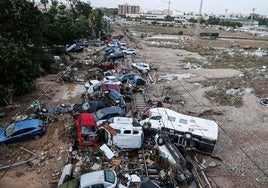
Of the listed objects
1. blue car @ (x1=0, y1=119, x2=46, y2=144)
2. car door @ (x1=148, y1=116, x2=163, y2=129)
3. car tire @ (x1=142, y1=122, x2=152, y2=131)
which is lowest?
blue car @ (x1=0, y1=119, x2=46, y2=144)

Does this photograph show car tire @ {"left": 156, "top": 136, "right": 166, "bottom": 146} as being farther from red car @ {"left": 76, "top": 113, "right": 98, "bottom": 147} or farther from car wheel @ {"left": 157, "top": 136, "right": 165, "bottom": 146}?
red car @ {"left": 76, "top": 113, "right": 98, "bottom": 147}

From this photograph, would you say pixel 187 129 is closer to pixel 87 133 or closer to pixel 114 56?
pixel 87 133

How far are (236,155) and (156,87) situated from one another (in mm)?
14869

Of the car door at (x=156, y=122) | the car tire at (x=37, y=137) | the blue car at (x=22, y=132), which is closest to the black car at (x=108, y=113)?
the car door at (x=156, y=122)

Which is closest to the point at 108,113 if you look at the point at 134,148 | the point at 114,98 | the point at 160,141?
the point at 114,98

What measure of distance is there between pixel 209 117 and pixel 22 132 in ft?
48.2

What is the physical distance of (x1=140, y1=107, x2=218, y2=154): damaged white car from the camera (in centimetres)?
1589

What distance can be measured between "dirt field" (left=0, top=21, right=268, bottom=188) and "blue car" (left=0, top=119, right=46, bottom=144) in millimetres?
429

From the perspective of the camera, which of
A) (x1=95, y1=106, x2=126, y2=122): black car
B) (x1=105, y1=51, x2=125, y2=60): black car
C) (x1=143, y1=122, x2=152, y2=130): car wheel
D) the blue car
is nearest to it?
the blue car

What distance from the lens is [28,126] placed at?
1662 centimetres

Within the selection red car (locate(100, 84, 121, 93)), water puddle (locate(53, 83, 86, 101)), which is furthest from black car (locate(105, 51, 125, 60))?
red car (locate(100, 84, 121, 93))

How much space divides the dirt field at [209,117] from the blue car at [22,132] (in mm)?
429

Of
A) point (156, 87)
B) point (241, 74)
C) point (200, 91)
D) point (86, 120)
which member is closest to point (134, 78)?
point (156, 87)

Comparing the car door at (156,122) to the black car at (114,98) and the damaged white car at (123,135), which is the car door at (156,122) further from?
the black car at (114,98)
